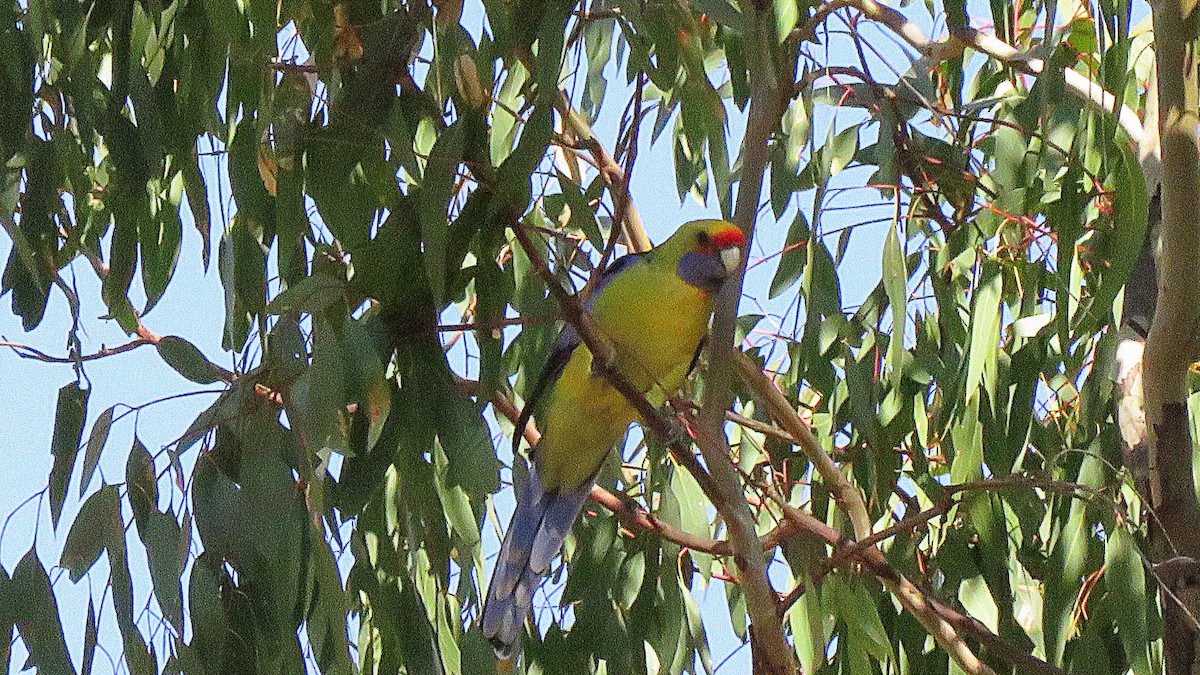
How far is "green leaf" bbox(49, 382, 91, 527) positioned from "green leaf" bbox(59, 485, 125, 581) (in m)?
0.13

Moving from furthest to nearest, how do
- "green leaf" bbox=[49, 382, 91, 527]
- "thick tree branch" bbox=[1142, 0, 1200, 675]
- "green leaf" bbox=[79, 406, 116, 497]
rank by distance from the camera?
"green leaf" bbox=[49, 382, 91, 527], "green leaf" bbox=[79, 406, 116, 497], "thick tree branch" bbox=[1142, 0, 1200, 675]

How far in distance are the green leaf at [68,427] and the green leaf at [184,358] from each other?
19cm

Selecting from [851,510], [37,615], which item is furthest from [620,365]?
[37,615]

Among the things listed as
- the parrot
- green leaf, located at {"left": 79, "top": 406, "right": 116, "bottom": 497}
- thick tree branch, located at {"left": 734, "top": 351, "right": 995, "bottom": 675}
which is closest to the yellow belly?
the parrot

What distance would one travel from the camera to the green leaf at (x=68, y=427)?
1.85 m

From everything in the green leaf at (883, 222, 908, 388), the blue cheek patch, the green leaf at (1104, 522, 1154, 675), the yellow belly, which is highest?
the blue cheek patch

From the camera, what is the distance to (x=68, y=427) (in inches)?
73.7

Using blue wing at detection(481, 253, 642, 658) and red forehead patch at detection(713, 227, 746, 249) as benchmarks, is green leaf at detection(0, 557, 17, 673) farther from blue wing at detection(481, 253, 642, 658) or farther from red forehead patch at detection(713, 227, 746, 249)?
red forehead patch at detection(713, 227, 746, 249)

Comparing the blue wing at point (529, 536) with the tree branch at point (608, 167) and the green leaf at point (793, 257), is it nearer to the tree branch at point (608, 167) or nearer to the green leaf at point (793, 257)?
→ the tree branch at point (608, 167)

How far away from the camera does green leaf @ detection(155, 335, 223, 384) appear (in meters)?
1.75

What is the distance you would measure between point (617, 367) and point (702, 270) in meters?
0.23

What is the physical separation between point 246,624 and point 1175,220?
116 centimetres

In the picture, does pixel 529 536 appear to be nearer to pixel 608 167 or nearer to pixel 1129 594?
pixel 608 167

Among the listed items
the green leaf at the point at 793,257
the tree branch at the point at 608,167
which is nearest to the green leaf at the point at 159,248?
the tree branch at the point at 608,167
